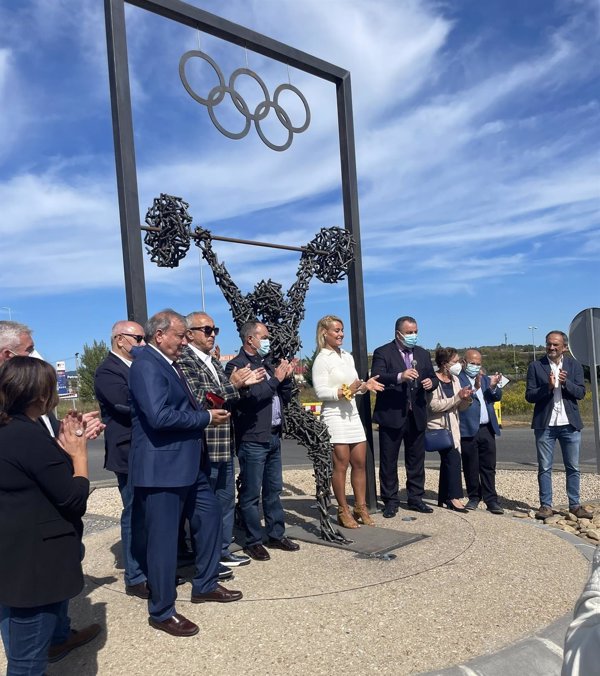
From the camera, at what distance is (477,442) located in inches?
261

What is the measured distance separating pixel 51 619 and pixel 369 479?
400 centimetres

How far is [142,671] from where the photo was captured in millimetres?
3033

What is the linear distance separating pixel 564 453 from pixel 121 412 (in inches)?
177

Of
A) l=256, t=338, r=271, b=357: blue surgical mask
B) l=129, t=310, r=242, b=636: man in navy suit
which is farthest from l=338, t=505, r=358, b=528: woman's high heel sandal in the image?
l=129, t=310, r=242, b=636: man in navy suit

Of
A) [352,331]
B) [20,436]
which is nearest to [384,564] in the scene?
[352,331]

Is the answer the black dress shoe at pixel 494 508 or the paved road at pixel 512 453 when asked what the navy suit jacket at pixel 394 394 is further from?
the paved road at pixel 512 453

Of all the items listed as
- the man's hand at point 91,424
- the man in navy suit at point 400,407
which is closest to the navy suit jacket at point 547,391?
the man in navy suit at point 400,407

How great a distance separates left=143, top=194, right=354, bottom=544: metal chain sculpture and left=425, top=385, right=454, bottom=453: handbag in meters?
1.53

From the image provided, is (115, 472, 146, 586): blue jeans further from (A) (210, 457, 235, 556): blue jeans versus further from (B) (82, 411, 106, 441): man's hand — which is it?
(B) (82, 411, 106, 441): man's hand

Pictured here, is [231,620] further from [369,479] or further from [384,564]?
[369,479]

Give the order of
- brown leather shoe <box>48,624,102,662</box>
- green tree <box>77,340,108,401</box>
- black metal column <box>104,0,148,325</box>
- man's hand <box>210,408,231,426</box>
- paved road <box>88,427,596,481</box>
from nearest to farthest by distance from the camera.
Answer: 1. brown leather shoe <box>48,624,102,662</box>
2. man's hand <box>210,408,231,426</box>
3. black metal column <box>104,0,148,325</box>
4. paved road <box>88,427,596,481</box>
5. green tree <box>77,340,108,401</box>

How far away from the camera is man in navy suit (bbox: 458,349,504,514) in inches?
259

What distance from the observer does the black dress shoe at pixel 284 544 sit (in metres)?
4.96

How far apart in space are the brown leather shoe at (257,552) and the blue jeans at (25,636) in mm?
2327
